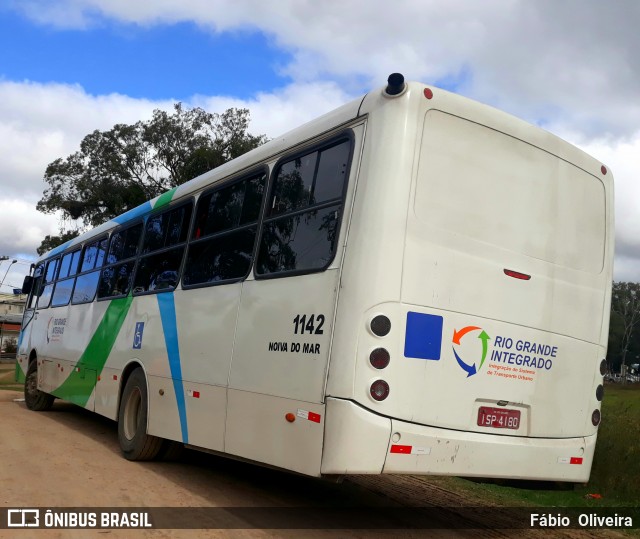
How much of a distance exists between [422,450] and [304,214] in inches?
81.6

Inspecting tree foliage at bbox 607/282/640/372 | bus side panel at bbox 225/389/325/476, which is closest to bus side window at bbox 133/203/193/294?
bus side panel at bbox 225/389/325/476

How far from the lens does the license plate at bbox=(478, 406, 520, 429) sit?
5.29m

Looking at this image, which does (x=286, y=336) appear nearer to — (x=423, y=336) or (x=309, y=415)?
(x=309, y=415)

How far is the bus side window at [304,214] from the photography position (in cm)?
539

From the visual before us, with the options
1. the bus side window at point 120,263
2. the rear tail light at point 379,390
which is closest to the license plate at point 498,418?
the rear tail light at point 379,390

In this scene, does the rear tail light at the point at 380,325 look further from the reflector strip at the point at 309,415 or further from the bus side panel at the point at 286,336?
the reflector strip at the point at 309,415

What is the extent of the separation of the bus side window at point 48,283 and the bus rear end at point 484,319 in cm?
1038

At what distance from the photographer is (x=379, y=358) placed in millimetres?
4871

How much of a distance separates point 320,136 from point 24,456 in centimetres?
538

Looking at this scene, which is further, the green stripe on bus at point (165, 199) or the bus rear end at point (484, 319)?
the green stripe on bus at point (165, 199)

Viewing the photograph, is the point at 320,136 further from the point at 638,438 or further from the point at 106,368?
the point at 638,438

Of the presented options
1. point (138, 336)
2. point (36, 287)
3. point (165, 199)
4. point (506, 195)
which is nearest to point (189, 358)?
point (138, 336)

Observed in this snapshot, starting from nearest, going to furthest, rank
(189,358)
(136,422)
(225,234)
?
1. (225,234)
2. (189,358)
3. (136,422)

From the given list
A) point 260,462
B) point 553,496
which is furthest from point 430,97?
point 553,496
